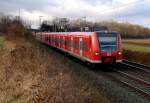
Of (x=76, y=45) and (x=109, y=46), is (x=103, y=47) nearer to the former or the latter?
(x=109, y=46)

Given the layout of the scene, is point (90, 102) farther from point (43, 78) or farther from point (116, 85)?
point (116, 85)

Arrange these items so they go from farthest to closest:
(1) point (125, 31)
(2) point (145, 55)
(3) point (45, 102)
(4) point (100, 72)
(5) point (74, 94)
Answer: (1) point (125, 31) < (2) point (145, 55) < (4) point (100, 72) < (5) point (74, 94) < (3) point (45, 102)

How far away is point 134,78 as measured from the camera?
21297 mm

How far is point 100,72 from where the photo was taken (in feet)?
81.7

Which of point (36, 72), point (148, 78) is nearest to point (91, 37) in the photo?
point (148, 78)

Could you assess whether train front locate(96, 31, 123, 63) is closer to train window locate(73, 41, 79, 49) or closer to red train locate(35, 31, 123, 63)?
red train locate(35, 31, 123, 63)

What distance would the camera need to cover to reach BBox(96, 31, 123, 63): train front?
25.4 m

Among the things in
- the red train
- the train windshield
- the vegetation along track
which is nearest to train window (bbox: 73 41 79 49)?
the red train

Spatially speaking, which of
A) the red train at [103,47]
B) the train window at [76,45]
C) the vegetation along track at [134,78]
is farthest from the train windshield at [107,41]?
the train window at [76,45]

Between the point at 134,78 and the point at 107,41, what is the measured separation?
5027mm

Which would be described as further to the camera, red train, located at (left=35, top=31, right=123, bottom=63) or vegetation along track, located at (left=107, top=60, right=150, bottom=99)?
red train, located at (left=35, top=31, right=123, bottom=63)

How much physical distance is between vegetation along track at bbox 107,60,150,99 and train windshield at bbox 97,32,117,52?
1602 millimetres

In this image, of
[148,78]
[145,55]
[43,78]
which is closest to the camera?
[43,78]

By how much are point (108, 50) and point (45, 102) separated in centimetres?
1572
